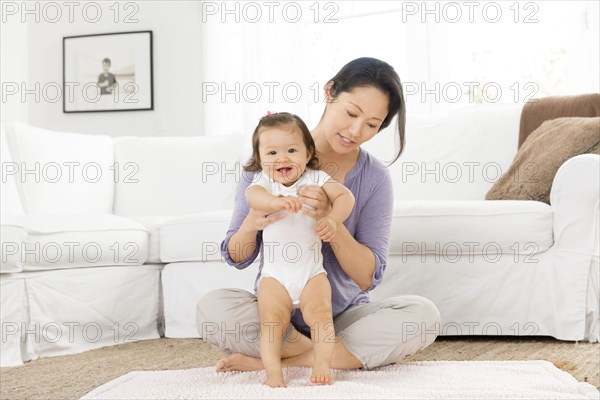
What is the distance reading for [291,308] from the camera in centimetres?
149

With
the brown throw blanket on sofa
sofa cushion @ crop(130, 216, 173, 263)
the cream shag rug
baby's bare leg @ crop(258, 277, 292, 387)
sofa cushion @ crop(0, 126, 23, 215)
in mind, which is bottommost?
the cream shag rug

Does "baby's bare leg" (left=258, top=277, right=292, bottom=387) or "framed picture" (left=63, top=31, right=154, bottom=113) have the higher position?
"framed picture" (left=63, top=31, right=154, bottom=113)

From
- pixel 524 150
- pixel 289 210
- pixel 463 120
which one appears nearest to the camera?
pixel 289 210

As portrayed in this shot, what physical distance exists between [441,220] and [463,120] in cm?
84

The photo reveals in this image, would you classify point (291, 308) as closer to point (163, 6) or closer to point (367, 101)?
point (367, 101)

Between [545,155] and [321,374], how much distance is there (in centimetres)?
139

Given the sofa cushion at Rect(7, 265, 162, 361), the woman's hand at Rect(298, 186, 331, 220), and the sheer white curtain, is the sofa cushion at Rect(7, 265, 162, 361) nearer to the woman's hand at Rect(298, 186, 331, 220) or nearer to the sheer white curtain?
the woman's hand at Rect(298, 186, 331, 220)

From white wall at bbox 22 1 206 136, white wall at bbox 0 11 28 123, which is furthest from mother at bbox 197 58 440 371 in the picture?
white wall at bbox 0 11 28 123

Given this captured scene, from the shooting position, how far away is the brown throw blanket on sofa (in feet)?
9.10

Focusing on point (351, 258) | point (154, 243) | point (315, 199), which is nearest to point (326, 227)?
point (315, 199)

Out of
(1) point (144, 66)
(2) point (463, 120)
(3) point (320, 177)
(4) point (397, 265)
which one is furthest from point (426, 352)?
(1) point (144, 66)

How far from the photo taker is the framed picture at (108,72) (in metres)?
4.48

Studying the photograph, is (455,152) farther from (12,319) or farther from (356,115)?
(12,319)

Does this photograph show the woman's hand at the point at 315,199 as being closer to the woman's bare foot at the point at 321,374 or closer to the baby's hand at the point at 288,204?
the baby's hand at the point at 288,204
